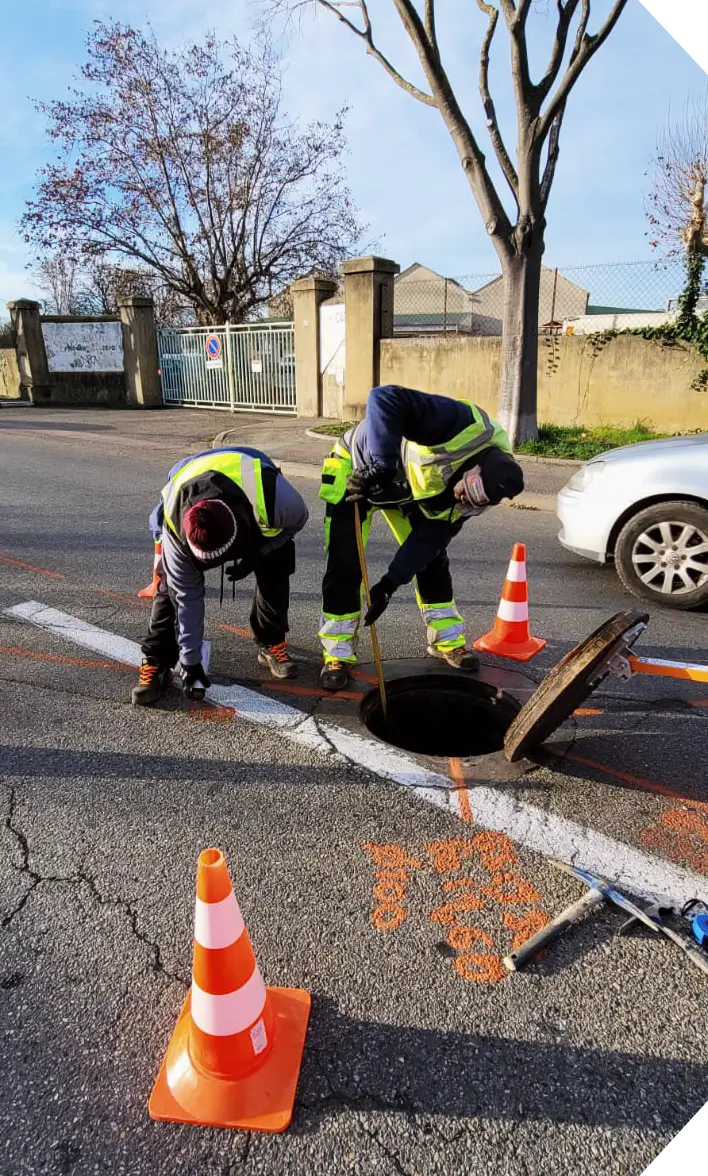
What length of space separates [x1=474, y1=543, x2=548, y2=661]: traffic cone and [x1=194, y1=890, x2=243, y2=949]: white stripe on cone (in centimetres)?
272

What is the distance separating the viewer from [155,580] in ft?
12.0

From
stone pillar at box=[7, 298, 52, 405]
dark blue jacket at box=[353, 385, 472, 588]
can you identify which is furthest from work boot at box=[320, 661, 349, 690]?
stone pillar at box=[7, 298, 52, 405]

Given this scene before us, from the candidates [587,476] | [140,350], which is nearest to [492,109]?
[587,476]

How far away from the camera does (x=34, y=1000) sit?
1.87m

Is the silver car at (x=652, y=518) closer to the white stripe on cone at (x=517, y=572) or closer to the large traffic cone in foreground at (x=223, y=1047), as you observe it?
the white stripe on cone at (x=517, y=572)

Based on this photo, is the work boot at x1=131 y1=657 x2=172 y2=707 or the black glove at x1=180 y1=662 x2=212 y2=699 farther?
the work boot at x1=131 y1=657 x2=172 y2=707

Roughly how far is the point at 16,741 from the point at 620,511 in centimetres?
410

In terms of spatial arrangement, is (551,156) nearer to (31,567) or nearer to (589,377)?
(589,377)

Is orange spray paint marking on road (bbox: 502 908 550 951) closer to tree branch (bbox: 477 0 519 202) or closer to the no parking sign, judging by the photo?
tree branch (bbox: 477 0 519 202)

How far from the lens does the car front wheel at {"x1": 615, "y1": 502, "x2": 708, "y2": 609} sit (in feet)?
15.5

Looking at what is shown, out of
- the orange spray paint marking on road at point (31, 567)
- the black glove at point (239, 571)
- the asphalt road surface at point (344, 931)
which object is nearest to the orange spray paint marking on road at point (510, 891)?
the asphalt road surface at point (344, 931)

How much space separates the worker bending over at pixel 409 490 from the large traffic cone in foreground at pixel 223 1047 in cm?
198

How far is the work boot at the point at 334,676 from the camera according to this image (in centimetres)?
364

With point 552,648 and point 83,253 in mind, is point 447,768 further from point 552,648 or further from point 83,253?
point 83,253
